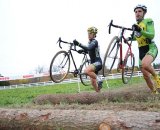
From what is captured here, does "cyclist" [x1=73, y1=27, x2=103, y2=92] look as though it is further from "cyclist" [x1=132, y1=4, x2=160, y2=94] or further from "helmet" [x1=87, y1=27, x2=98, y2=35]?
"cyclist" [x1=132, y1=4, x2=160, y2=94]

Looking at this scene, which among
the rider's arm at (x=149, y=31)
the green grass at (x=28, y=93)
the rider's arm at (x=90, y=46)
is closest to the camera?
the rider's arm at (x=149, y=31)

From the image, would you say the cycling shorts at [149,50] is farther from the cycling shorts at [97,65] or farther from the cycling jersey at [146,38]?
the cycling shorts at [97,65]

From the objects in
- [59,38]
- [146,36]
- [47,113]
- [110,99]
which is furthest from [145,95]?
[47,113]

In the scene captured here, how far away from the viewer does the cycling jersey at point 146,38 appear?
7973mm

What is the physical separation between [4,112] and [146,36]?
3.74 meters

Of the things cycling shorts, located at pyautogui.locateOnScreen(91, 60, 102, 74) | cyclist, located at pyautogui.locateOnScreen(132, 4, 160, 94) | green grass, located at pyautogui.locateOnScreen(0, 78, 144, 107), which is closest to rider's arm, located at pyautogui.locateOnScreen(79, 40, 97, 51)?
cycling shorts, located at pyautogui.locateOnScreen(91, 60, 102, 74)

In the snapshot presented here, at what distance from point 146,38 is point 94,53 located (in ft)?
7.75

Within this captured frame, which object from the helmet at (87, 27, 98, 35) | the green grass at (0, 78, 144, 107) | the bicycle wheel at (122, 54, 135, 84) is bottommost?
the green grass at (0, 78, 144, 107)

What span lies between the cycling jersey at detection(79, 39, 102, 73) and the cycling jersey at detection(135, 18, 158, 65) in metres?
1.86

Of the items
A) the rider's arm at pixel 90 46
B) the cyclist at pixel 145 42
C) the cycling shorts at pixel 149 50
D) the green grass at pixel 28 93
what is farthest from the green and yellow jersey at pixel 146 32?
the green grass at pixel 28 93

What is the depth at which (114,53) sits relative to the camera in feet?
29.3

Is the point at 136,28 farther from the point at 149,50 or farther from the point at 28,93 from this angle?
the point at 28,93

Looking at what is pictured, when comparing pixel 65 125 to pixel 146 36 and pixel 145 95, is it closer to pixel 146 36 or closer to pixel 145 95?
pixel 146 36

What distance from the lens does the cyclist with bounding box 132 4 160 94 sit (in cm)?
794
